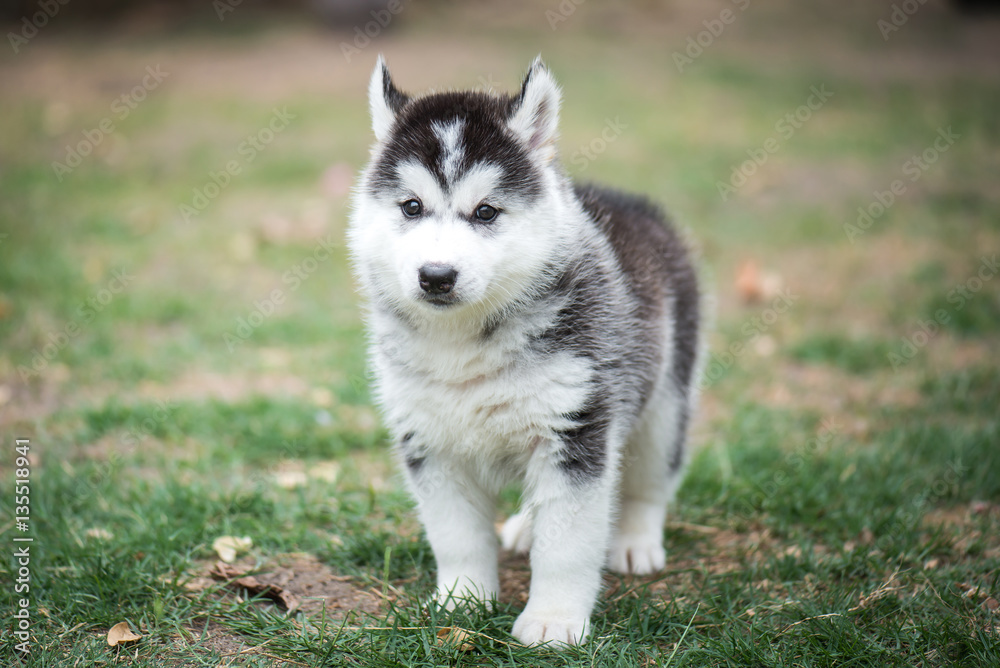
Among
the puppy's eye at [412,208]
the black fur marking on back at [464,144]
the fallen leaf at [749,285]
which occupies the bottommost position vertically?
the fallen leaf at [749,285]

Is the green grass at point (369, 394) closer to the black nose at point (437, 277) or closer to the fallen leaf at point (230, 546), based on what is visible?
the fallen leaf at point (230, 546)

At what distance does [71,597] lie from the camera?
11.7ft

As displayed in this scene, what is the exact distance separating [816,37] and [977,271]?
385 inches

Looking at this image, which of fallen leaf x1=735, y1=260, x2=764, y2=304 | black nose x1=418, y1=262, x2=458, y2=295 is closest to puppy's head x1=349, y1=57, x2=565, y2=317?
black nose x1=418, y1=262, x2=458, y2=295

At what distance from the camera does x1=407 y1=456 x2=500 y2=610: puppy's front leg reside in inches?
141

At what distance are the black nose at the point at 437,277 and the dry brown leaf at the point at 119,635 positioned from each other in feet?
5.86

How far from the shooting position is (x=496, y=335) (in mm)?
3406

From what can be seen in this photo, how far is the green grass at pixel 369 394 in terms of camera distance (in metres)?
3.47

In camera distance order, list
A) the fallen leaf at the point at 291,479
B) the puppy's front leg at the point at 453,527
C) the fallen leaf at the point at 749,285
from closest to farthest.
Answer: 1. the puppy's front leg at the point at 453,527
2. the fallen leaf at the point at 291,479
3. the fallen leaf at the point at 749,285

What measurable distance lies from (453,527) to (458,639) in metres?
0.46

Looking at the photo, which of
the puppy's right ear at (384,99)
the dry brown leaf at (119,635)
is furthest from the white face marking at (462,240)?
the dry brown leaf at (119,635)

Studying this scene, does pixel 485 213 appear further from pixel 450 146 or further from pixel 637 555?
pixel 637 555

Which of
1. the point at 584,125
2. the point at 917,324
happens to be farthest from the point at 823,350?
the point at 584,125

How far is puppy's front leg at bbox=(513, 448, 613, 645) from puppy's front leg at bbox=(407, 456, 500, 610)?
271mm
